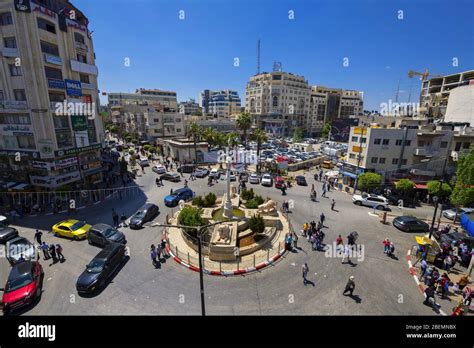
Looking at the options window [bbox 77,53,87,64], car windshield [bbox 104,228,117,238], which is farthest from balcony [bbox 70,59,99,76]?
car windshield [bbox 104,228,117,238]

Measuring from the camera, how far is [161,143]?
5656cm

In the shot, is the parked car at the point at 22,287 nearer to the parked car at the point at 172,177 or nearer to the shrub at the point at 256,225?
the shrub at the point at 256,225

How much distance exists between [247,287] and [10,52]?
115 ft

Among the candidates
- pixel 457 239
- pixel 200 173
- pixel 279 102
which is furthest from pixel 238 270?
pixel 279 102

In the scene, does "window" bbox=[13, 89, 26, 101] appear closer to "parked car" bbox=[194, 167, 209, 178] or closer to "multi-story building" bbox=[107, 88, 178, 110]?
"parked car" bbox=[194, 167, 209, 178]

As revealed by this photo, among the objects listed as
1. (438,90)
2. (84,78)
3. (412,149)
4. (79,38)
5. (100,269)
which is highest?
(438,90)

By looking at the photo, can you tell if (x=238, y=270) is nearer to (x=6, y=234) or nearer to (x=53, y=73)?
(x=6, y=234)

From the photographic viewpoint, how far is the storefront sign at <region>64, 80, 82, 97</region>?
91.2ft

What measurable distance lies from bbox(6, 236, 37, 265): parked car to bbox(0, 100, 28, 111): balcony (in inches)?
699

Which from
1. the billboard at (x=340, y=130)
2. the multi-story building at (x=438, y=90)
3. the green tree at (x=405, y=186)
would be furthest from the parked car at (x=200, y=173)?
the multi-story building at (x=438, y=90)

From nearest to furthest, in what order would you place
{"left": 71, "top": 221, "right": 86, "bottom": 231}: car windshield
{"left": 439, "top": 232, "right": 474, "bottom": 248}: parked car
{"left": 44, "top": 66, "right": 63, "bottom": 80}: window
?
{"left": 439, "top": 232, "right": 474, "bottom": 248}: parked car, {"left": 71, "top": 221, "right": 86, "bottom": 231}: car windshield, {"left": 44, "top": 66, "right": 63, "bottom": 80}: window

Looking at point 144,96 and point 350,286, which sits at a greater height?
point 144,96

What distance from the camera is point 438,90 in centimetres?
7600

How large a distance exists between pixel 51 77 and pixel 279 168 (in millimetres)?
36648
